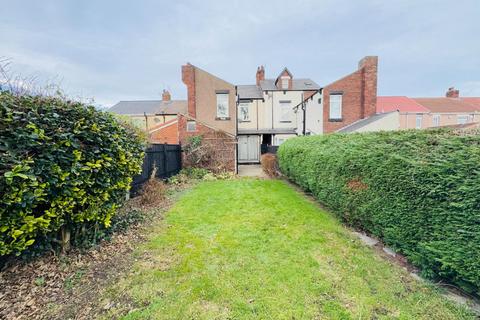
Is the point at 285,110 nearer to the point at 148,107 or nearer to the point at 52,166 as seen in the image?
the point at 148,107

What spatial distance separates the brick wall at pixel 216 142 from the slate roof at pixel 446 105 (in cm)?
2996

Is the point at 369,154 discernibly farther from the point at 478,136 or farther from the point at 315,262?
the point at 315,262

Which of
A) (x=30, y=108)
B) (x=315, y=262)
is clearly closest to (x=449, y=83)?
(x=315, y=262)

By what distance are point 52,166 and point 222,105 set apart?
13.3 meters

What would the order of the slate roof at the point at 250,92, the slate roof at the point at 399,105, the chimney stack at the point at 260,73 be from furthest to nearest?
the slate roof at the point at 399,105
the chimney stack at the point at 260,73
the slate roof at the point at 250,92

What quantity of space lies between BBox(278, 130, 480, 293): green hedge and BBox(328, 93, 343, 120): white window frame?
35.2ft

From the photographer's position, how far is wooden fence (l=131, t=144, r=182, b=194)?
745cm

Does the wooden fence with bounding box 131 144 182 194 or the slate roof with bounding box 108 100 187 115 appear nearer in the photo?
the wooden fence with bounding box 131 144 182 194

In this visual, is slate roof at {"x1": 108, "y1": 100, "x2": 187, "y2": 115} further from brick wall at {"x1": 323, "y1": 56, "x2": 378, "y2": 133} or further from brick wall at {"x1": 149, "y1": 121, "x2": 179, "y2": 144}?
brick wall at {"x1": 323, "y1": 56, "x2": 378, "y2": 133}

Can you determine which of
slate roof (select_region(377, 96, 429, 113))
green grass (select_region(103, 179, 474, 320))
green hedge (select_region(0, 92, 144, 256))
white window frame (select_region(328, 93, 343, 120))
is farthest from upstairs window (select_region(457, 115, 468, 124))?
green hedge (select_region(0, 92, 144, 256))

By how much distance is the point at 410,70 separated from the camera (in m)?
16.7

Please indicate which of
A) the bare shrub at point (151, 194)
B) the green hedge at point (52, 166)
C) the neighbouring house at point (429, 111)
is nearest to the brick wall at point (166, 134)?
the bare shrub at point (151, 194)

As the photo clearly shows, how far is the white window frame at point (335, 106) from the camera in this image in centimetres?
1431

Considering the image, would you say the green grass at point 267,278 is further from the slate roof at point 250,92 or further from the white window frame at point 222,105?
the slate roof at point 250,92
